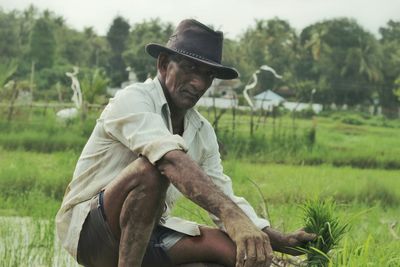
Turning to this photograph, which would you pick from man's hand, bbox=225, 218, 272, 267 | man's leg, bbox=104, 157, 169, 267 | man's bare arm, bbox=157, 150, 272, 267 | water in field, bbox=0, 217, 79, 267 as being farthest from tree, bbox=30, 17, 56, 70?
man's hand, bbox=225, 218, 272, 267

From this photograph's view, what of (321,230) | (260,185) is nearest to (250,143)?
(260,185)

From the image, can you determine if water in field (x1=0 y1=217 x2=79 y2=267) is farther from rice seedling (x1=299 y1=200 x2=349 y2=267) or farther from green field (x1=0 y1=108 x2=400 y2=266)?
rice seedling (x1=299 y1=200 x2=349 y2=267)

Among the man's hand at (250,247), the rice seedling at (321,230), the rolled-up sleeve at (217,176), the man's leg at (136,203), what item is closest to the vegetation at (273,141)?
the rice seedling at (321,230)

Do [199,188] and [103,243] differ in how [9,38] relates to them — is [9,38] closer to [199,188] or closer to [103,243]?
[103,243]

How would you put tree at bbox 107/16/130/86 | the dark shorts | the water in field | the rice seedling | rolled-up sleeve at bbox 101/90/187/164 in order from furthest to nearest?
tree at bbox 107/16/130/86 → the water in field → the rice seedling → the dark shorts → rolled-up sleeve at bbox 101/90/187/164

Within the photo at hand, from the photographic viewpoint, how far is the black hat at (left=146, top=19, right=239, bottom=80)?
2404 mm

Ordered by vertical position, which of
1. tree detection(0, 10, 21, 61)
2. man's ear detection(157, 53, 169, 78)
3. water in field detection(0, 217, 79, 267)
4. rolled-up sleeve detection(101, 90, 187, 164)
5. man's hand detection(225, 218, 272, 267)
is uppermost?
tree detection(0, 10, 21, 61)

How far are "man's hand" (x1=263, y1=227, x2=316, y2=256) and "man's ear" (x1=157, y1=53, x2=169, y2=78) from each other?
2.27 feet

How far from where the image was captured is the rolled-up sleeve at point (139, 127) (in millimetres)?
2084

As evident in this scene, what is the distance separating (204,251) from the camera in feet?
8.13

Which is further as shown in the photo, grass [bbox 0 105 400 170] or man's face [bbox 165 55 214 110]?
grass [bbox 0 105 400 170]

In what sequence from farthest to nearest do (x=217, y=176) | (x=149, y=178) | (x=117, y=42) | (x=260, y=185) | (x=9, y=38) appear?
1. (x=117, y=42)
2. (x=9, y=38)
3. (x=260, y=185)
4. (x=217, y=176)
5. (x=149, y=178)

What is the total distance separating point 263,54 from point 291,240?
37418 mm

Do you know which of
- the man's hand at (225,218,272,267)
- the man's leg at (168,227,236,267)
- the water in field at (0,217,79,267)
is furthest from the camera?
the water in field at (0,217,79,267)
